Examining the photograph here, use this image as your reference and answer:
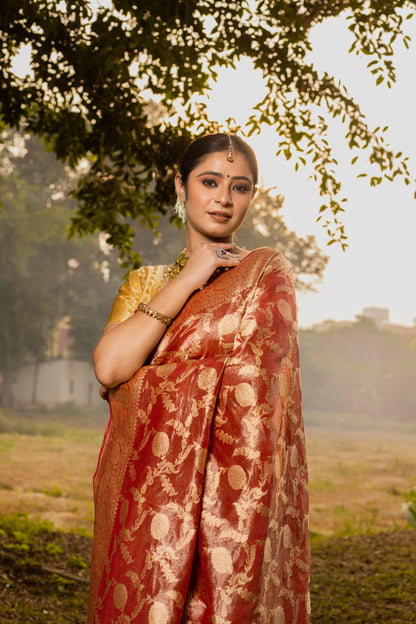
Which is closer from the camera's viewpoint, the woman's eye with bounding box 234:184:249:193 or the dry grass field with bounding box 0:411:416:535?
the woman's eye with bounding box 234:184:249:193

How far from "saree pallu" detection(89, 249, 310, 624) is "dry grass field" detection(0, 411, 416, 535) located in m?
6.78

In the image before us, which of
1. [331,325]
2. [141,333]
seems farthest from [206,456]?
[331,325]

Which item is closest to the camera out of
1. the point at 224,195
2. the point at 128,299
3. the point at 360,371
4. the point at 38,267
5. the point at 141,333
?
the point at 141,333

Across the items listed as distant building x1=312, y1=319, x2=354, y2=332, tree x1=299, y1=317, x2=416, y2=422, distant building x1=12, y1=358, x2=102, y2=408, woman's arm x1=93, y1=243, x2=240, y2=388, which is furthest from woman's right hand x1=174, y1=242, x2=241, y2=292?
distant building x1=312, y1=319, x2=354, y2=332

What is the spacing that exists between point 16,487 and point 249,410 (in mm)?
11635

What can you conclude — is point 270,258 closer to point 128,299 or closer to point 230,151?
point 230,151

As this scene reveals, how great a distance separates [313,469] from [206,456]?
53.2 feet

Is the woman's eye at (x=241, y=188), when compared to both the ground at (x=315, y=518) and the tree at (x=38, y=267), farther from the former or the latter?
the tree at (x=38, y=267)

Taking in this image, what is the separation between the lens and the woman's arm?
1.94m

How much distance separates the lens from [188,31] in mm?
3842

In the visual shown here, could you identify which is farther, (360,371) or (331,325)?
(331,325)

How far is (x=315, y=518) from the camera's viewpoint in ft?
40.7

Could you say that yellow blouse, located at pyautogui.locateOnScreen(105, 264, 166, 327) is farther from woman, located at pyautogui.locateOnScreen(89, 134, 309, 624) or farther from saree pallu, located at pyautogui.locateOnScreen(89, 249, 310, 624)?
saree pallu, located at pyautogui.locateOnScreen(89, 249, 310, 624)

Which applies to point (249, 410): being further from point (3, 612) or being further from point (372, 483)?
point (372, 483)
